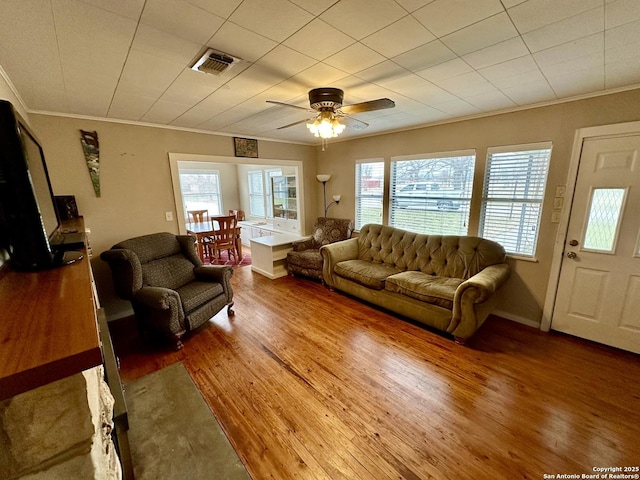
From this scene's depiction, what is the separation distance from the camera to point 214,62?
1.64 m

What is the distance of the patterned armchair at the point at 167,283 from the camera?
250cm

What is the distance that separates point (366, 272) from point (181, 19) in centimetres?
292

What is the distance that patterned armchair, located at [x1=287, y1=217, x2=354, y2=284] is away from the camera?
13.7 ft

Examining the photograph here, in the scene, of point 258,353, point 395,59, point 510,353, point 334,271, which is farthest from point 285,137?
point 510,353

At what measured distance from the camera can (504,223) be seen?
3.08m

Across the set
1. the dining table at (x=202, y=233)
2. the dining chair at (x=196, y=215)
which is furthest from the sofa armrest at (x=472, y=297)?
Result: the dining chair at (x=196, y=215)

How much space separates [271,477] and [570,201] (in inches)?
135

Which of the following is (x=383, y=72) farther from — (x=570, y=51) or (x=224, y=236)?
(x=224, y=236)

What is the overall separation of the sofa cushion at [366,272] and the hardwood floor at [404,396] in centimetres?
45

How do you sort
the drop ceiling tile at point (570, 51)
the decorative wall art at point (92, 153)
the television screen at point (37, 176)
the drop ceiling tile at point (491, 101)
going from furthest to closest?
the decorative wall art at point (92, 153) < the drop ceiling tile at point (491, 101) < the drop ceiling tile at point (570, 51) < the television screen at point (37, 176)

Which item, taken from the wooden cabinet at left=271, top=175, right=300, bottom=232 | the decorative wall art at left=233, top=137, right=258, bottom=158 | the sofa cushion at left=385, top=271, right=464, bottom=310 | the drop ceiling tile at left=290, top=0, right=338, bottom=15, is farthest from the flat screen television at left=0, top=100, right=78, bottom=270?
the wooden cabinet at left=271, top=175, right=300, bottom=232

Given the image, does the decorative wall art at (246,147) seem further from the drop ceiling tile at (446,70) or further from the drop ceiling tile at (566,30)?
the drop ceiling tile at (566,30)

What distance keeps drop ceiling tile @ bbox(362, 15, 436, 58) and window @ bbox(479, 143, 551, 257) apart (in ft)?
6.88

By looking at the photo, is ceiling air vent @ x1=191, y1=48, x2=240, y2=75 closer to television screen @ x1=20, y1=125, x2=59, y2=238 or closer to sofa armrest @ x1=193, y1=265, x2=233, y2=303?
television screen @ x1=20, y1=125, x2=59, y2=238
